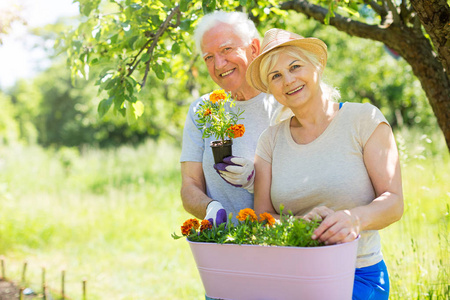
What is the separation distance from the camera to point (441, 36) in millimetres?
1823

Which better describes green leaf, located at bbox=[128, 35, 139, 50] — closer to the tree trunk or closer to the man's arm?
the man's arm

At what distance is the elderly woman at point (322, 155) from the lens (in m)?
1.54

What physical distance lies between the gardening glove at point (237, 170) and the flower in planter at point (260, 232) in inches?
→ 9.2

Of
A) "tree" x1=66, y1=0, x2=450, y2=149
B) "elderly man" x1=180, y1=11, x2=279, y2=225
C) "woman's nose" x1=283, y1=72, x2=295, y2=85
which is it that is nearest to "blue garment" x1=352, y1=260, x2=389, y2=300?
"elderly man" x1=180, y1=11, x2=279, y2=225

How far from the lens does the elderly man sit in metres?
2.07

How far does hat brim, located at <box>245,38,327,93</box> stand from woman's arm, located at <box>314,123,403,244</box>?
397mm

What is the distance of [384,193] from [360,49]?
9723 millimetres

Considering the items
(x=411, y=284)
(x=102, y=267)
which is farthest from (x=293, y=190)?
(x=102, y=267)

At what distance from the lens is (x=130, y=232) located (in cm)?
595

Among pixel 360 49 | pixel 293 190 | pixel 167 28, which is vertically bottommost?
pixel 293 190

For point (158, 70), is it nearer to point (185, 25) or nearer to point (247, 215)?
point (185, 25)

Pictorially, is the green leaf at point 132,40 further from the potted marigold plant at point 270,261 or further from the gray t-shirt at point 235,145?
the potted marigold plant at point 270,261

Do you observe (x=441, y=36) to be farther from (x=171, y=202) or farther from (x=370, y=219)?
(x=171, y=202)

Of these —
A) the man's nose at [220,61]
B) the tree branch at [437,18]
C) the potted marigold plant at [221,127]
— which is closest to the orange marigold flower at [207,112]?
the potted marigold plant at [221,127]
